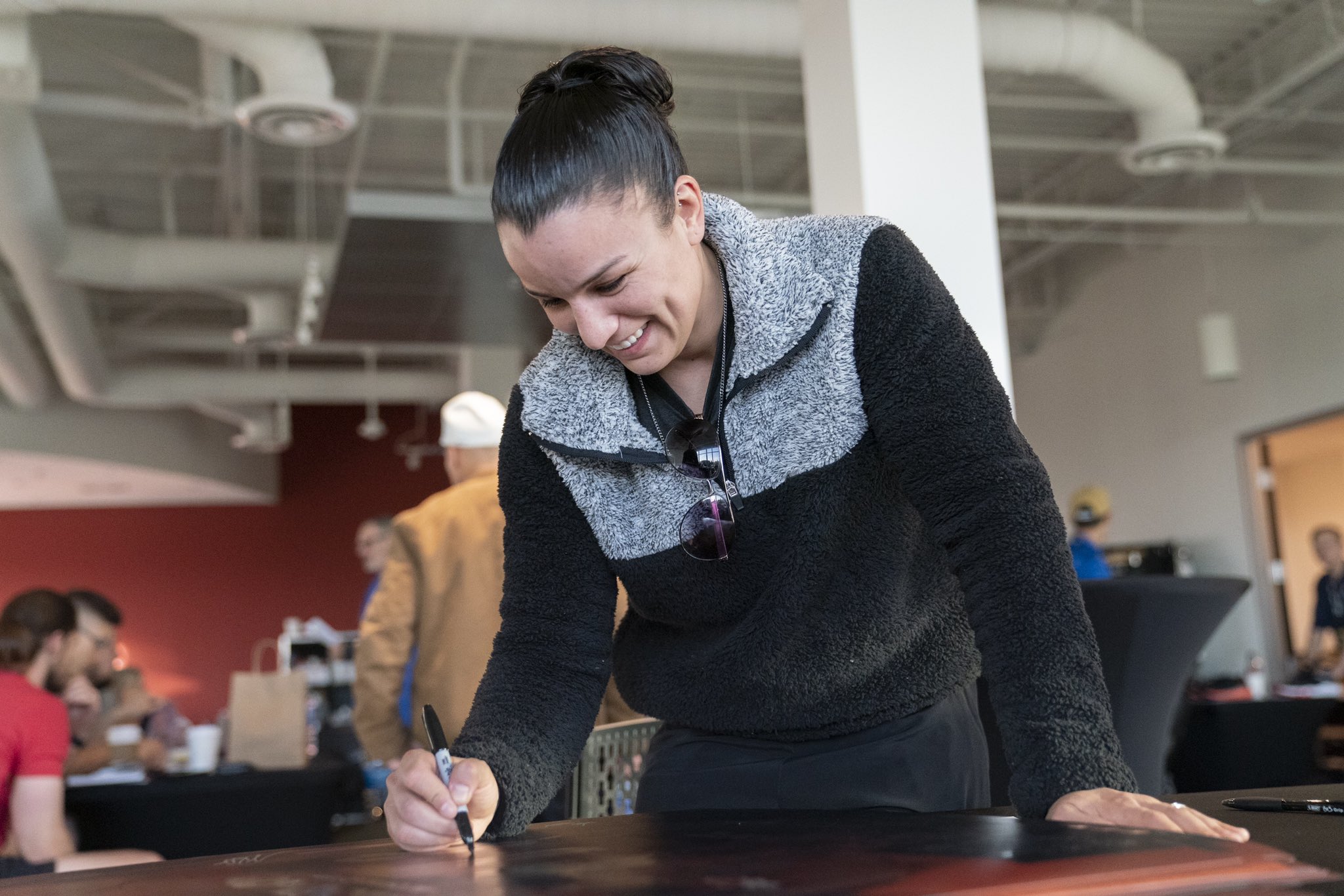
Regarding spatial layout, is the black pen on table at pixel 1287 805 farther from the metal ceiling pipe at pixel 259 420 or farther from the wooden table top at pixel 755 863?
the metal ceiling pipe at pixel 259 420

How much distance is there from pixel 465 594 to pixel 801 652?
6.95ft

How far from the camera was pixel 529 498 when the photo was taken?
1.27m

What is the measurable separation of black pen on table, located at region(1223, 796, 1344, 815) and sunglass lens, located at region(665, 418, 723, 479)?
1.63 feet

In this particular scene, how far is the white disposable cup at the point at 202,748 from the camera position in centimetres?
345

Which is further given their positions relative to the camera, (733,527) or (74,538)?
(74,538)

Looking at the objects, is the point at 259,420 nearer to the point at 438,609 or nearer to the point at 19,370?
the point at 19,370

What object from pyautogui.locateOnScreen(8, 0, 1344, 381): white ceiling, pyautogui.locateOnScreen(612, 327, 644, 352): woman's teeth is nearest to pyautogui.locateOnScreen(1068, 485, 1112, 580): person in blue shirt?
pyautogui.locateOnScreen(8, 0, 1344, 381): white ceiling

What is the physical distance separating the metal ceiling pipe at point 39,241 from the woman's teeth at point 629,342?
4.96 m

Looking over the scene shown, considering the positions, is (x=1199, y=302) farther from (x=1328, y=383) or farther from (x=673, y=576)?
(x=673, y=576)

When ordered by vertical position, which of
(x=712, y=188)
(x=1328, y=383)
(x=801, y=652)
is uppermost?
(x=712, y=188)

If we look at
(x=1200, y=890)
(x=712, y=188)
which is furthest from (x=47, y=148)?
(x=1200, y=890)

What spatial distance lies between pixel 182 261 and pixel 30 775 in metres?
5.07

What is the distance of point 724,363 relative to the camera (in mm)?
1193

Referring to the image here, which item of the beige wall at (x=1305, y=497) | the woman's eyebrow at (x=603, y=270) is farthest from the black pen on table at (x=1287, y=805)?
the beige wall at (x=1305, y=497)
